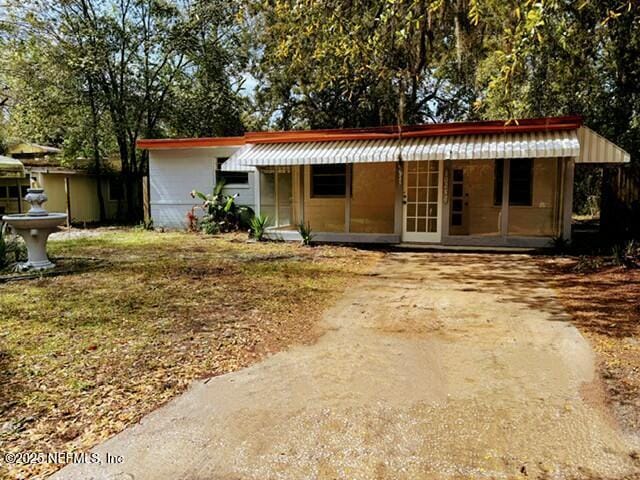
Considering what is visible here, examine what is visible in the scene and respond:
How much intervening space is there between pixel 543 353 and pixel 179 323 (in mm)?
3666

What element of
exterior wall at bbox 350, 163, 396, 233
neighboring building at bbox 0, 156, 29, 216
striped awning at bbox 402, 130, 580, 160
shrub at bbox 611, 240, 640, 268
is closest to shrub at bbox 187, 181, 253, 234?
exterior wall at bbox 350, 163, 396, 233

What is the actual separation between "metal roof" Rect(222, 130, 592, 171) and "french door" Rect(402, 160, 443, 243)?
0.74 meters

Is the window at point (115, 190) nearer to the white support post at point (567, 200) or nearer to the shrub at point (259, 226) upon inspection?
the shrub at point (259, 226)

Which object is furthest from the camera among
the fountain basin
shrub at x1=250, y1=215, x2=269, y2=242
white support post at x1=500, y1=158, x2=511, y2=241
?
Answer: shrub at x1=250, y1=215, x2=269, y2=242

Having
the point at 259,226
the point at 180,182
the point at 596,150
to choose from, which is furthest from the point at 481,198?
the point at 180,182

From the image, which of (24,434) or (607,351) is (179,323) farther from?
(607,351)

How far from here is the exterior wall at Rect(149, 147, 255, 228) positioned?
49.2ft

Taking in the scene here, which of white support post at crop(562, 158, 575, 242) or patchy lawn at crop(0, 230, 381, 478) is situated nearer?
patchy lawn at crop(0, 230, 381, 478)

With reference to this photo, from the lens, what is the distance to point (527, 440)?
274cm

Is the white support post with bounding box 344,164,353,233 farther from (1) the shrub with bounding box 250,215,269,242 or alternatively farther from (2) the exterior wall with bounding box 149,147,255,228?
(2) the exterior wall with bounding box 149,147,255,228

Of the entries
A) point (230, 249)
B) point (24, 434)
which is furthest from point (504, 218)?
point (24, 434)

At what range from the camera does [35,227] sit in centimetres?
764

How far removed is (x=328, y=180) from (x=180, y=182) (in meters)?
5.78

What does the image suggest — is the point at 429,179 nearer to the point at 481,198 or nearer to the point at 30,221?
the point at 481,198
